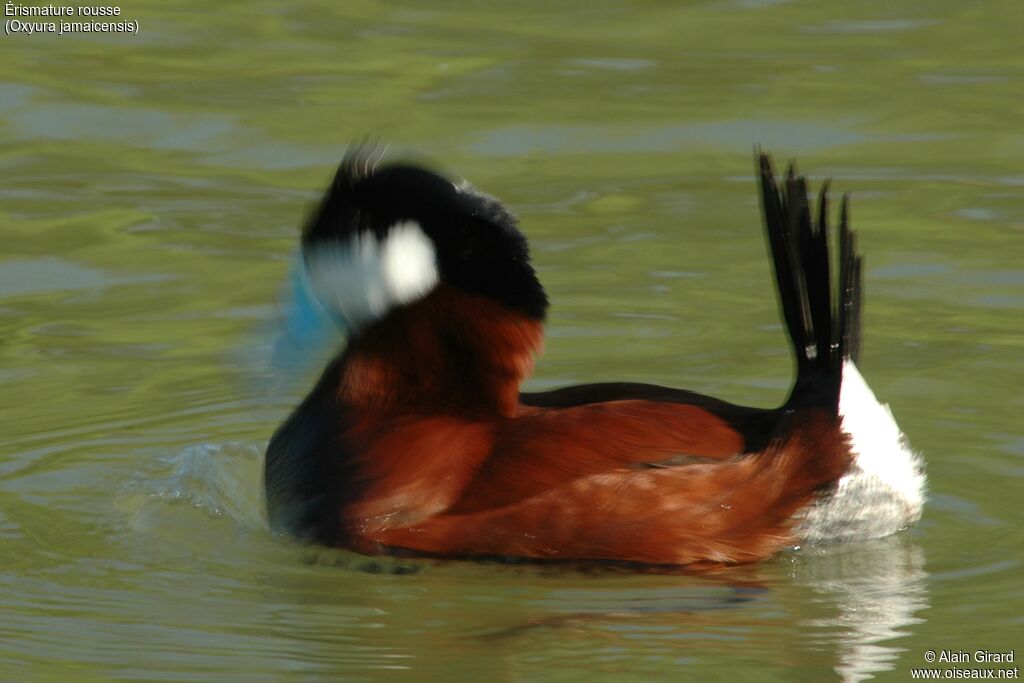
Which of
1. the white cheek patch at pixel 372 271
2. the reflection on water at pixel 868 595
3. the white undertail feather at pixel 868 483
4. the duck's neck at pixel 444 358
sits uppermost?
the white cheek patch at pixel 372 271

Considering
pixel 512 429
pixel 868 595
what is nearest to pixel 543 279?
pixel 512 429

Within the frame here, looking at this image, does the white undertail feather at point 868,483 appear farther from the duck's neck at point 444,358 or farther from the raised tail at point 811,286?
the duck's neck at point 444,358

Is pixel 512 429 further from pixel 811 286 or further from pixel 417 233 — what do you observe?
pixel 811 286

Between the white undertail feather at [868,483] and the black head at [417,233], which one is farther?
the white undertail feather at [868,483]

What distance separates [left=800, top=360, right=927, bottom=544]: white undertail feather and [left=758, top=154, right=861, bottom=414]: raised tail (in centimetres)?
5

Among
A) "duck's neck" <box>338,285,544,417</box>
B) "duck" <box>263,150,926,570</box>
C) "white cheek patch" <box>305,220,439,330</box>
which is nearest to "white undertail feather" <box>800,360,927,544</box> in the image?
"duck" <box>263,150,926,570</box>

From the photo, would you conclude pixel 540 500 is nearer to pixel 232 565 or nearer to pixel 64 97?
pixel 232 565

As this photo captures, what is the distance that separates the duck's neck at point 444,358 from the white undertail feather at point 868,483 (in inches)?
31.0

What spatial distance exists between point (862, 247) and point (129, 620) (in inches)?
141

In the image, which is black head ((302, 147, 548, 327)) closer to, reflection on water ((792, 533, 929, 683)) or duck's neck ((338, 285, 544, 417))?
duck's neck ((338, 285, 544, 417))

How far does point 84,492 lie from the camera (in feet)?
17.1

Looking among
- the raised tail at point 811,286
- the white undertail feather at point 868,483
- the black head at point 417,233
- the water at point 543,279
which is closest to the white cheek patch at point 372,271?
the black head at point 417,233

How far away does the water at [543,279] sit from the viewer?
432 cm

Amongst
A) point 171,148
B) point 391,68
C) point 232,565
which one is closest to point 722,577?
point 232,565
